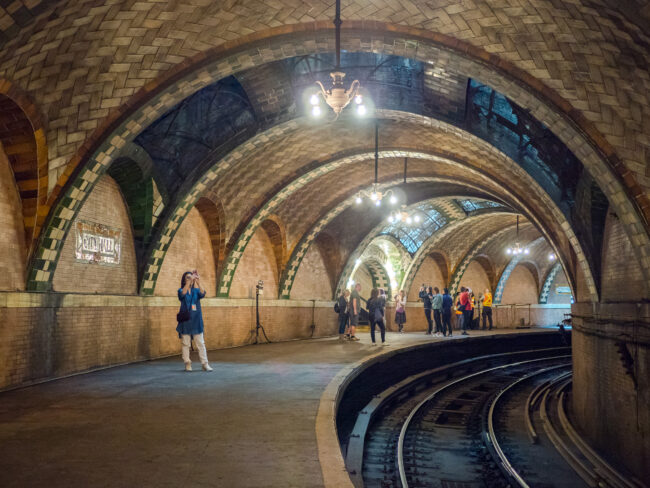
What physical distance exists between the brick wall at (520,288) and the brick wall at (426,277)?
5.34 metres

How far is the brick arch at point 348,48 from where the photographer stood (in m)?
6.74

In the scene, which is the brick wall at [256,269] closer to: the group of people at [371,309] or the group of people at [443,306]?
the group of people at [371,309]

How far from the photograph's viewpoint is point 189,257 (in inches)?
522

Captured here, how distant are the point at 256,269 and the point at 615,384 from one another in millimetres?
10303

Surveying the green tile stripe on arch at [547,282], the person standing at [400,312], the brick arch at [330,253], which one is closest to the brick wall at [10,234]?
the brick arch at [330,253]

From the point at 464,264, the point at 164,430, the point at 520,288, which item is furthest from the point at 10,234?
the point at 520,288

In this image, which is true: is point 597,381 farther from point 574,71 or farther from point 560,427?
point 574,71

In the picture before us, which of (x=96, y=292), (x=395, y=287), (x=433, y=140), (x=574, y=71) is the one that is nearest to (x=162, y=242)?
(x=96, y=292)

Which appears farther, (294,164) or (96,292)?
(294,164)

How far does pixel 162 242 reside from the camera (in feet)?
37.9

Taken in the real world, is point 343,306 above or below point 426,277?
below

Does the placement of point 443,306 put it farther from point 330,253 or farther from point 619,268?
point 619,268

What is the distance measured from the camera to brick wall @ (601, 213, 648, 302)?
7.75m

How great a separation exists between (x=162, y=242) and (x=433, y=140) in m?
6.06
